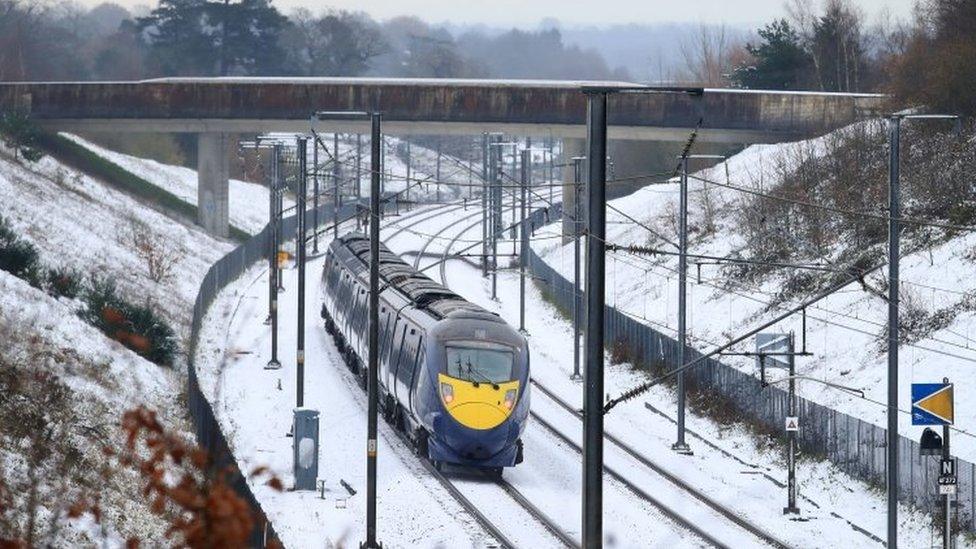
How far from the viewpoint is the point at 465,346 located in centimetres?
2998

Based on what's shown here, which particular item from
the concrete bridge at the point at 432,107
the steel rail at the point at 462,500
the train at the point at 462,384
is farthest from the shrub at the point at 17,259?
the concrete bridge at the point at 432,107

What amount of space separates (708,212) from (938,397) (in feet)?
117

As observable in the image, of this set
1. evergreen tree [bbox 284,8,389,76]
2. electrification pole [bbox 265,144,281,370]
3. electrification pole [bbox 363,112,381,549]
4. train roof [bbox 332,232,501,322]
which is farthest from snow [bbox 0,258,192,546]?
evergreen tree [bbox 284,8,389,76]

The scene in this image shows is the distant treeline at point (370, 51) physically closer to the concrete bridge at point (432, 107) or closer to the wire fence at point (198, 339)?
the concrete bridge at point (432, 107)

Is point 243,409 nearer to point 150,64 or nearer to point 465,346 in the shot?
point 465,346

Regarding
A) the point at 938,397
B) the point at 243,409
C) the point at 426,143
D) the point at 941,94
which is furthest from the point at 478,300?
the point at 426,143

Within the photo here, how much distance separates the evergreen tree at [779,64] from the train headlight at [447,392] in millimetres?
50126

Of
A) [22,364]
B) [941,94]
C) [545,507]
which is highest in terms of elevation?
[941,94]

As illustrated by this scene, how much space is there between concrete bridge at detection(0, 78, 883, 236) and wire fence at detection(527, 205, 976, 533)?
1883 centimetres

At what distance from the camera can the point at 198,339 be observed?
48.5 meters

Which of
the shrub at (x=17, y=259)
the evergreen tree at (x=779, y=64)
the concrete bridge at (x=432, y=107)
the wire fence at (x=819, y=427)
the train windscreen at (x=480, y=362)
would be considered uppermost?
the evergreen tree at (x=779, y=64)

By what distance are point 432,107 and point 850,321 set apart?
94.4ft

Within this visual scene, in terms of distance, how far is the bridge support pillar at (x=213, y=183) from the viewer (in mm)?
72688

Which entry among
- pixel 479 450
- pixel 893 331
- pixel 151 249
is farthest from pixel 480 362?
pixel 151 249
